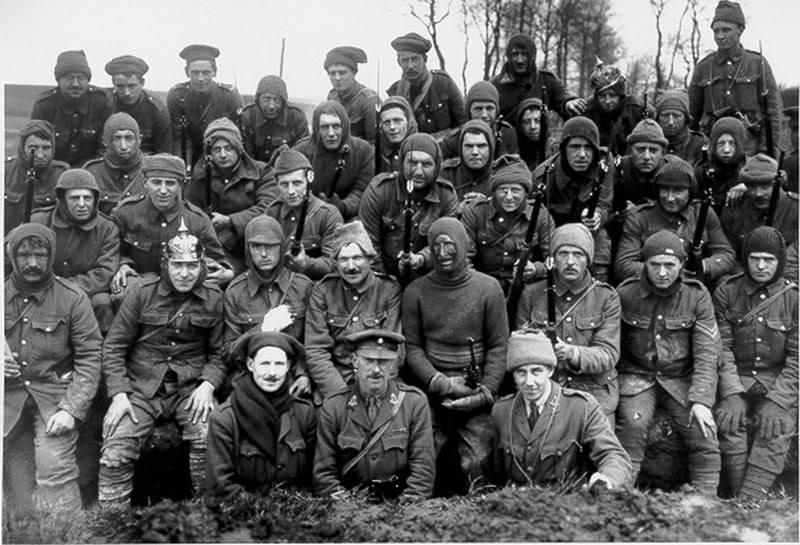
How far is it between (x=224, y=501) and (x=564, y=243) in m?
3.13

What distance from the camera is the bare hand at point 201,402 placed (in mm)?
6820

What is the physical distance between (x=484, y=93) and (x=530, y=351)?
3865 millimetres

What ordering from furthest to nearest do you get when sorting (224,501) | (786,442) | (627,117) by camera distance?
(627,117)
(786,442)
(224,501)

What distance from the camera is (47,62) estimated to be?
762 centimetres

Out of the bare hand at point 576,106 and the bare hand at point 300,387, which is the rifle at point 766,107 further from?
the bare hand at point 300,387

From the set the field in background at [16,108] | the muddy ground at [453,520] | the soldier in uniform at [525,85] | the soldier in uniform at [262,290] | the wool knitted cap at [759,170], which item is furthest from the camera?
the soldier in uniform at [525,85]

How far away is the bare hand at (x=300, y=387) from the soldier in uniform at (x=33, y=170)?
321 cm

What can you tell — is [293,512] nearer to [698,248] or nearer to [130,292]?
[130,292]

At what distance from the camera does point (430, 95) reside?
397 inches

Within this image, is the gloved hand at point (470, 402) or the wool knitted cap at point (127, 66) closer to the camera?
the gloved hand at point (470, 402)

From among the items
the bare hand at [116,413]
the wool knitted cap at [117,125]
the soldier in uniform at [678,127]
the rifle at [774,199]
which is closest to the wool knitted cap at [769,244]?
the rifle at [774,199]

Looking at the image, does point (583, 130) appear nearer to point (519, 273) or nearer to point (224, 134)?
point (519, 273)

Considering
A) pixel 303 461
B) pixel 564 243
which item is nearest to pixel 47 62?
pixel 303 461

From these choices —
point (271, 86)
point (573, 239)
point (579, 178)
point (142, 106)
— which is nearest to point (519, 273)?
point (573, 239)
